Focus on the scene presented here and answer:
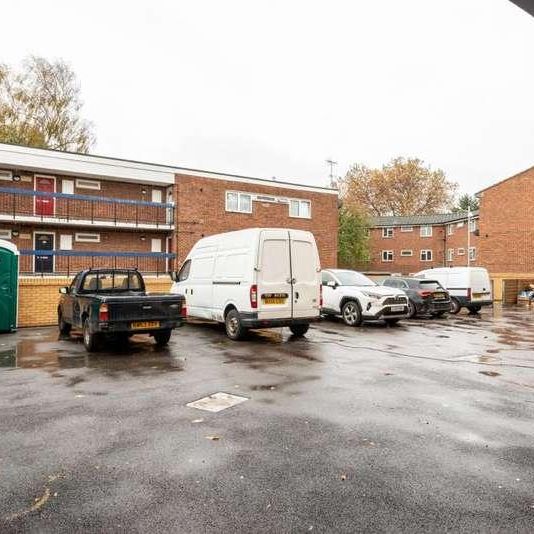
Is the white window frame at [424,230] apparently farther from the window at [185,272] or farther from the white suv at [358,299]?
the window at [185,272]

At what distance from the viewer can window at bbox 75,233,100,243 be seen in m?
24.4

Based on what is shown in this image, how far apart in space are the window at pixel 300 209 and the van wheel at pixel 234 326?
18910 millimetres

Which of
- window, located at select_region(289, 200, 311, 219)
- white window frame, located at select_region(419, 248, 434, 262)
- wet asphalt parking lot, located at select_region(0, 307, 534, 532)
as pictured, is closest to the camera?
wet asphalt parking lot, located at select_region(0, 307, 534, 532)

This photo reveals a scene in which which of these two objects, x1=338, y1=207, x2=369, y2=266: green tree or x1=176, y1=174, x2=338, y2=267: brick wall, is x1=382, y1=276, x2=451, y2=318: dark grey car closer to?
x1=176, y1=174, x2=338, y2=267: brick wall

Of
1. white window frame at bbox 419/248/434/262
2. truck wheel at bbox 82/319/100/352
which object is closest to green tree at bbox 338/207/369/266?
white window frame at bbox 419/248/434/262

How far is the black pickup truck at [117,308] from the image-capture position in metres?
8.80

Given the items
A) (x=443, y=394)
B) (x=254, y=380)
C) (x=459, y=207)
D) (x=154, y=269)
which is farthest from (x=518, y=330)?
(x=459, y=207)

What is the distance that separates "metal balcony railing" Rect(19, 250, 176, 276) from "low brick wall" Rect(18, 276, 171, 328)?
8.04m

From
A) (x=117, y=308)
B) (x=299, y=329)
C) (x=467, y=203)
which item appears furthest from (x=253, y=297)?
(x=467, y=203)

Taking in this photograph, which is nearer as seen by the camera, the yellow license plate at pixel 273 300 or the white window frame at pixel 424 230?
the yellow license plate at pixel 273 300

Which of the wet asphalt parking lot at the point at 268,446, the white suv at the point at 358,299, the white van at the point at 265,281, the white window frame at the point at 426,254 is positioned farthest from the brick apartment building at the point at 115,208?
the white window frame at the point at 426,254

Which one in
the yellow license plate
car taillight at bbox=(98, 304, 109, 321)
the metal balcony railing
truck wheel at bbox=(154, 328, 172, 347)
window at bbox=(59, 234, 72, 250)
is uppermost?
window at bbox=(59, 234, 72, 250)

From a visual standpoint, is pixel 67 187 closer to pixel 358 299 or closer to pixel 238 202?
pixel 238 202

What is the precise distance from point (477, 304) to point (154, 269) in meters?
16.3
